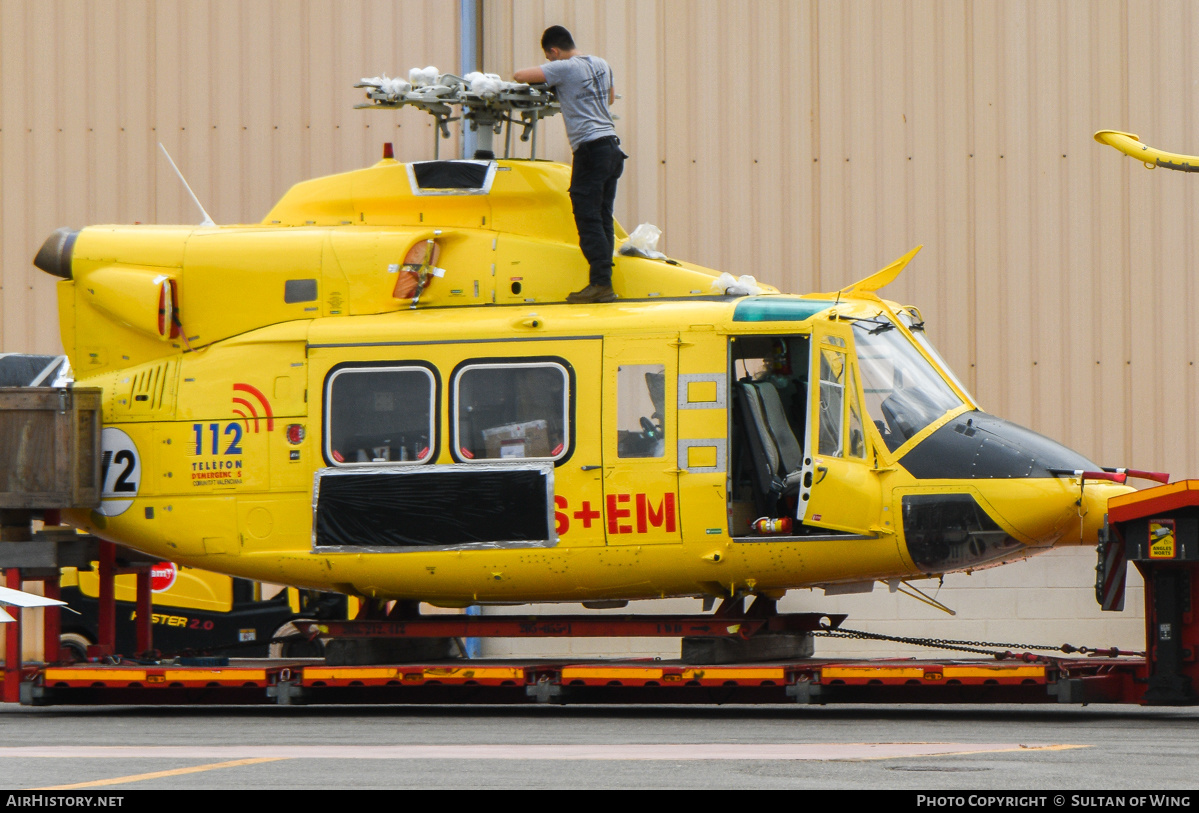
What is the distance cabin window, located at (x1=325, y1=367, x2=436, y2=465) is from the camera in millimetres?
9797

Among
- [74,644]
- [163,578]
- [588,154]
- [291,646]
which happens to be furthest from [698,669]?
[74,644]

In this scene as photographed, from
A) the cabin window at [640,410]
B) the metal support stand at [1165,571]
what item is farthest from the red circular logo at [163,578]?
the metal support stand at [1165,571]

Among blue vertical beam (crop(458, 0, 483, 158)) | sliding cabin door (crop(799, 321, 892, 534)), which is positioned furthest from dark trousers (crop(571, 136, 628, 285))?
blue vertical beam (crop(458, 0, 483, 158))

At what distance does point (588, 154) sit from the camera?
1002 centimetres

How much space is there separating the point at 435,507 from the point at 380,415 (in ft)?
2.42

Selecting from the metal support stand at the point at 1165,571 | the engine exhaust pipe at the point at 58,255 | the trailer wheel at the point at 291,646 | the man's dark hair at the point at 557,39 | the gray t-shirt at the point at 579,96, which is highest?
the man's dark hair at the point at 557,39

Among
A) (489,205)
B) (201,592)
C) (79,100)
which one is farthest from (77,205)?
(489,205)

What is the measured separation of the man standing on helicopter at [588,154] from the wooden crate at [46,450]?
3540 mm

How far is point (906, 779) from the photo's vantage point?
600 cm

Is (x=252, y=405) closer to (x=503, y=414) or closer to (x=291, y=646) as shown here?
(x=503, y=414)

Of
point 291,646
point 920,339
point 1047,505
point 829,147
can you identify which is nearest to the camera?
point 1047,505

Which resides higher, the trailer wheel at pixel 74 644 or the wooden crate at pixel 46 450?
the wooden crate at pixel 46 450

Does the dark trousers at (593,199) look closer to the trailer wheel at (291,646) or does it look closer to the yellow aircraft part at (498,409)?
the yellow aircraft part at (498,409)

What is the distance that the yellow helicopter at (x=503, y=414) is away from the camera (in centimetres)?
927
